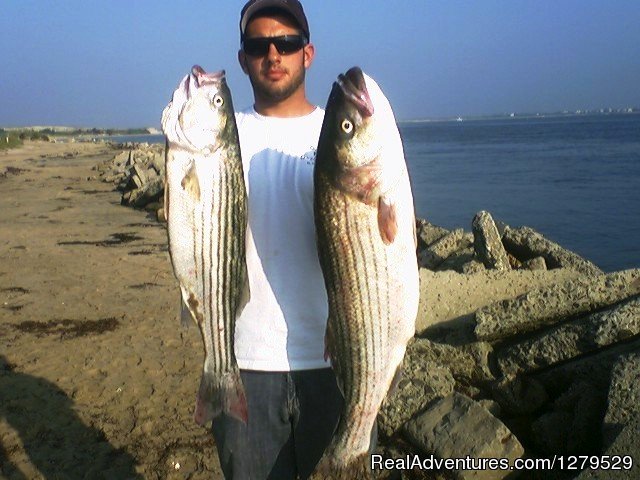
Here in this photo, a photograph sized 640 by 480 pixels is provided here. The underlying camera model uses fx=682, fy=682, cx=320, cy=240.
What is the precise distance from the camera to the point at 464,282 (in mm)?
7266

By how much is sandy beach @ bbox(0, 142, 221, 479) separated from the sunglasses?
360 cm

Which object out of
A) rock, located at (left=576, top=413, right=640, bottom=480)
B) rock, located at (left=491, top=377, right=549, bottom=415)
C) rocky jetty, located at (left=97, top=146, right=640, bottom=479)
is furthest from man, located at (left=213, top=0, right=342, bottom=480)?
rock, located at (left=491, top=377, right=549, bottom=415)

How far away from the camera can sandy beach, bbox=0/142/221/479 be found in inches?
223

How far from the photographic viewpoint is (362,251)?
9.12 ft

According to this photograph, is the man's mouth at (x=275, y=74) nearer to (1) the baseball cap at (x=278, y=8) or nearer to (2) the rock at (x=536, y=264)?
(1) the baseball cap at (x=278, y=8)

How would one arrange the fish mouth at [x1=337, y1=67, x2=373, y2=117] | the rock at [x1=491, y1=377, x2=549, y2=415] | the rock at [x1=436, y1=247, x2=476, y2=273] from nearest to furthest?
the fish mouth at [x1=337, y1=67, x2=373, y2=117], the rock at [x1=491, y1=377, x2=549, y2=415], the rock at [x1=436, y1=247, x2=476, y2=273]

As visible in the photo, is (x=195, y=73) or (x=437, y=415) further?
(x=437, y=415)

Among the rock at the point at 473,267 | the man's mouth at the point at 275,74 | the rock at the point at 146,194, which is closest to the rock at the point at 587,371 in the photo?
the rock at the point at 473,267

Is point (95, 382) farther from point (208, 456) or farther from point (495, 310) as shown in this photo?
point (495, 310)

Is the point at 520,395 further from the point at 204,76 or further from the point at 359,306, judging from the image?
the point at 204,76

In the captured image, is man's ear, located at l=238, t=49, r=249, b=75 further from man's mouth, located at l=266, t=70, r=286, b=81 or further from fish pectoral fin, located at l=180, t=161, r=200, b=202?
fish pectoral fin, located at l=180, t=161, r=200, b=202

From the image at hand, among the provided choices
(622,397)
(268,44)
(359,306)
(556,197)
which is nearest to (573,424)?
(622,397)

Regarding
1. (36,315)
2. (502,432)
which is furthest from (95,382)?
(502,432)

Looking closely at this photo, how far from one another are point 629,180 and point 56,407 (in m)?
27.5
